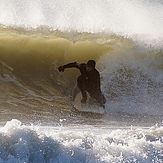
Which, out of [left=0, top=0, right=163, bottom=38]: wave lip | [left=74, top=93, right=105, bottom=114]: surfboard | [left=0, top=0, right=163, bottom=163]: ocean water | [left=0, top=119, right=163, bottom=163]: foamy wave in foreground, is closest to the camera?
[left=0, top=119, right=163, bottom=163]: foamy wave in foreground

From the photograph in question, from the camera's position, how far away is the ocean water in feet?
36.4

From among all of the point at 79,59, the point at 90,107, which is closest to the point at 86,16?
the point at 79,59

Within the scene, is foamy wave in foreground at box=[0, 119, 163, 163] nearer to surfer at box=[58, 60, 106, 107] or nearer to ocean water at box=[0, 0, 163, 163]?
ocean water at box=[0, 0, 163, 163]

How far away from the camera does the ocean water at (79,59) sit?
437 inches

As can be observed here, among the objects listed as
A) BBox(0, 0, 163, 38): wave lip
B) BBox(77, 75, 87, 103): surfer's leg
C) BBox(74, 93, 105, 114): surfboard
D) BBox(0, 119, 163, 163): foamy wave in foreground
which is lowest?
BBox(0, 119, 163, 163): foamy wave in foreground

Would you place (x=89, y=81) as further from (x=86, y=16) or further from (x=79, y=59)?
(x=86, y=16)

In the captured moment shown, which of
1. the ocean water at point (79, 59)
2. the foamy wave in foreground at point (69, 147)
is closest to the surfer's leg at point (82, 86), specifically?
the ocean water at point (79, 59)

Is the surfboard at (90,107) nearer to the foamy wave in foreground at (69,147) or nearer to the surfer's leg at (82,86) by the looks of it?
the surfer's leg at (82,86)

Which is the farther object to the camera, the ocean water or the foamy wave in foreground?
the ocean water

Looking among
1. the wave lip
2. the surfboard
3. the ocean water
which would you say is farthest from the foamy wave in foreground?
the wave lip

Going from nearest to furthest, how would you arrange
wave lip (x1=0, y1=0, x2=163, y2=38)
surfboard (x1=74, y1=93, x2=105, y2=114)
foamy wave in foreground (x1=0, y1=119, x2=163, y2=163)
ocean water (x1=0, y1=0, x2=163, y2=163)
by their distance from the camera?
foamy wave in foreground (x1=0, y1=119, x2=163, y2=163) < ocean water (x1=0, y1=0, x2=163, y2=163) < surfboard (x1=74, y1=93, x2=105, y2=114) < wave lip (x1=0, y1=0, x2=163, y2=38)

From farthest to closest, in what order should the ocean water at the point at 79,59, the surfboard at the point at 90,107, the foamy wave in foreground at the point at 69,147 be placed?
1. the surfboard at the point at 90,107
2. the ocean water at the point at 79,59
3. the foamy wave in foreground at the point at 69,147

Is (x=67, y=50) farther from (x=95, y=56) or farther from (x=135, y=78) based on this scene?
(x=135, y=78)

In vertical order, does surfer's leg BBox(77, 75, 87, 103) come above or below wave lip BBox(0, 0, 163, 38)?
below
